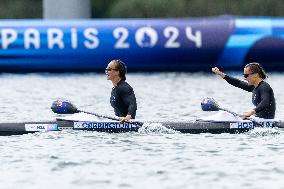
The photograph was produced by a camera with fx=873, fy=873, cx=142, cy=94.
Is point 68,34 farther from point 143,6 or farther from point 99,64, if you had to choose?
point 143,6

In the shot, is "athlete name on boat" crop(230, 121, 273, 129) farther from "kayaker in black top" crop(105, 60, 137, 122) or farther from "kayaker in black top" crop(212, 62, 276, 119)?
"kayaker in black top" crop(105, 60, 137, 122)

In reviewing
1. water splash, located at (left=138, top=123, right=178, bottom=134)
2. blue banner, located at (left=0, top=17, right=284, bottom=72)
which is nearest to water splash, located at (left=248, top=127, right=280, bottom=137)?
water splash, located at (left=138, top=123, right=178, bottom=134)

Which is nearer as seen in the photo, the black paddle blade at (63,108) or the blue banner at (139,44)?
the black paddle blade at (63,108)

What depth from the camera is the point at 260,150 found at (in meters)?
14.1

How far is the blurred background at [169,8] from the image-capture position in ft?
133

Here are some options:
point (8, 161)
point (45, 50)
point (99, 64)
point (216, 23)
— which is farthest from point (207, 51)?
point (8, 161)

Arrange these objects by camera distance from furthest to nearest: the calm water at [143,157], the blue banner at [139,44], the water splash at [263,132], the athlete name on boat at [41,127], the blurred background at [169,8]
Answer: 1. the blurred background at [169,8]
2. the blue banner at [139,44]
3. the athlete name on boat at [41,127]
4. the water splash at [263,132]
5. the calm water at [143,157]

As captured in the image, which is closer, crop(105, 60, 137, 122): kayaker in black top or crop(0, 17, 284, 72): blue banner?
crop(105, 60, 137, 122): kayaker in black top

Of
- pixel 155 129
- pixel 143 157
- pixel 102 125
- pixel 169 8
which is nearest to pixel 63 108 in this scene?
pixel 102 125

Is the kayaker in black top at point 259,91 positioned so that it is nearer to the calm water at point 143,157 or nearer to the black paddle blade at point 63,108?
the calm water at point 143,157

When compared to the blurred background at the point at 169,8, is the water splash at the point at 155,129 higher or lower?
lower

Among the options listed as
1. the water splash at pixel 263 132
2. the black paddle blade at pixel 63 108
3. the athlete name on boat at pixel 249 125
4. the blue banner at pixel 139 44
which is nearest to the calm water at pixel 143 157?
the water splash at pixel 263 132

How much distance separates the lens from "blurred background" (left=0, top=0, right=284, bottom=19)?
4062cm

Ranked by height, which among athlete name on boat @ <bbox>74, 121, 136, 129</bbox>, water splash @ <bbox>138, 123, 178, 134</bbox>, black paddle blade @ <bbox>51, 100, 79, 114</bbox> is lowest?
water splash @ <bbox>138, 123, 178, 134</bbox>
